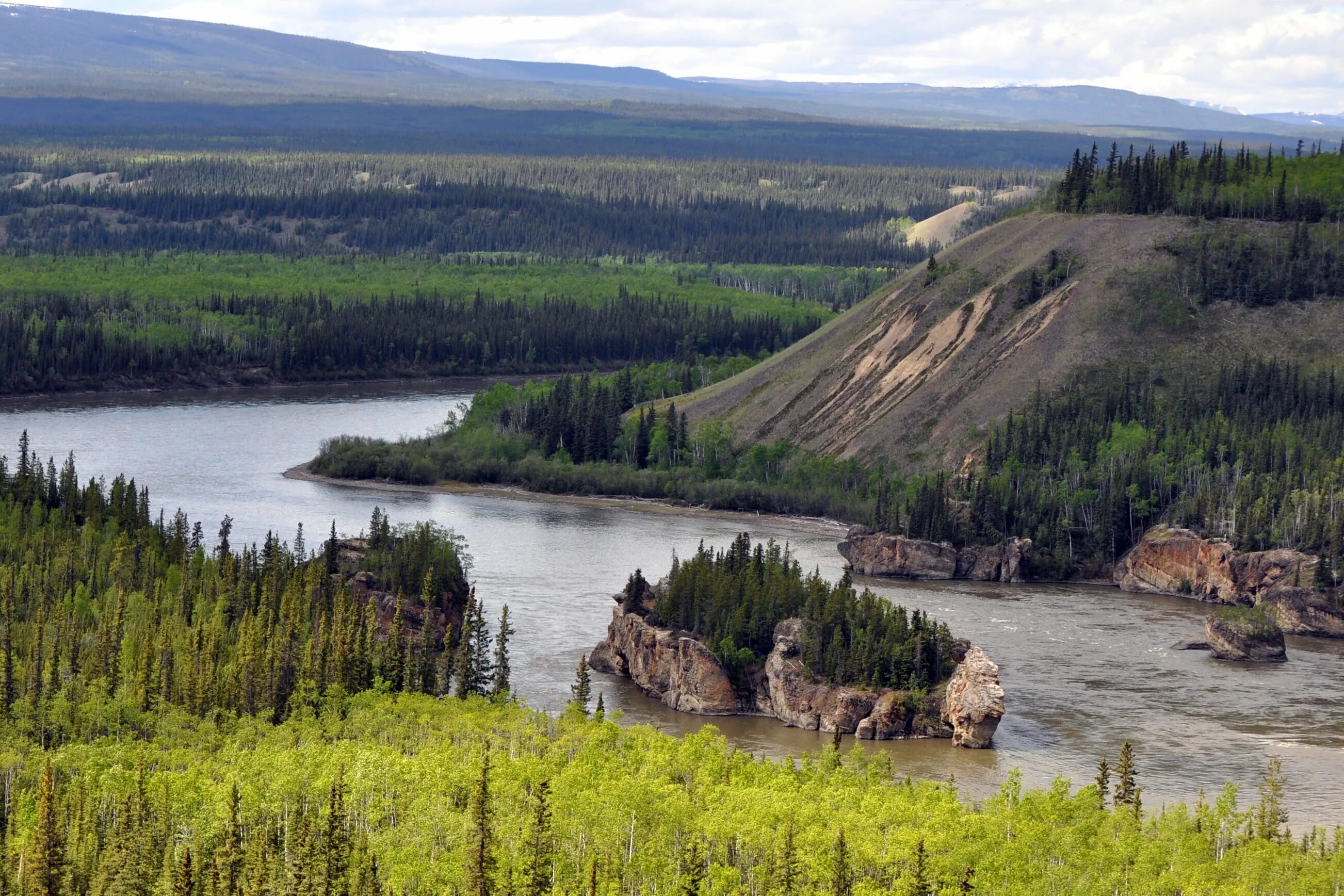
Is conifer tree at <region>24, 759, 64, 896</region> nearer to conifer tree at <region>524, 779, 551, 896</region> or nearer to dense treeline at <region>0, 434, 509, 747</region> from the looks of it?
conifer tree at <region>524, 779, 551, 896</region>

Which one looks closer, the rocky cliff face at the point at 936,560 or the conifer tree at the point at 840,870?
the conifer tree at the point at 840,870

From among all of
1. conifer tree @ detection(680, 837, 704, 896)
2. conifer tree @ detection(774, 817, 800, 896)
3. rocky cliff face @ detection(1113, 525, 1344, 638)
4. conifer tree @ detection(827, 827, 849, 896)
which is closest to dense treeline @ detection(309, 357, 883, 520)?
rocky cliff face @ detection(1113, 525, 1344, 638)

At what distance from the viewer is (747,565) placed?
4323 inches

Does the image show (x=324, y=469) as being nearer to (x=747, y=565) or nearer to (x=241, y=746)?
(x=747, y=565)

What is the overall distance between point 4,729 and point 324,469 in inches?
3228

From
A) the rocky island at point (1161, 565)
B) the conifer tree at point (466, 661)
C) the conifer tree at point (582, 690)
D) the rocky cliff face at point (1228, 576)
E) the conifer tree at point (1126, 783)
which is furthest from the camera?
the rocky island at point (1161, 565)

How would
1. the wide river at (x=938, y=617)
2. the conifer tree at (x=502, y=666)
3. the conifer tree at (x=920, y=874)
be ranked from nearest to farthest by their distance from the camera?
1. the conifer tree at (x=920, y=874)
2. the wide river at (x=938, y=617)
3. the conifer tree at (x=502, y=666)

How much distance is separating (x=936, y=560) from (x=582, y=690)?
45672mm

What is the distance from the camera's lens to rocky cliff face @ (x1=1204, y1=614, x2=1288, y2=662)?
Answer: 11262cm

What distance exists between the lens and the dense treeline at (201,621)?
8869 cm

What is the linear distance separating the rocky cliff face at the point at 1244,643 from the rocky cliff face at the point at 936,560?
22726 mm

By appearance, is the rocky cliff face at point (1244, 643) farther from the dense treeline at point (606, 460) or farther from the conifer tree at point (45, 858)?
the conifer tree at point (45, 858)

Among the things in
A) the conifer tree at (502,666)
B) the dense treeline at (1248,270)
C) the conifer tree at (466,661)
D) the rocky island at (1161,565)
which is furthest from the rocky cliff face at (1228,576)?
the conifer tree at (466,661)

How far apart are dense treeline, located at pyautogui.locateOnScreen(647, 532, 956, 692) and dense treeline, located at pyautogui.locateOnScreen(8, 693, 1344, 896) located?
1768cm
